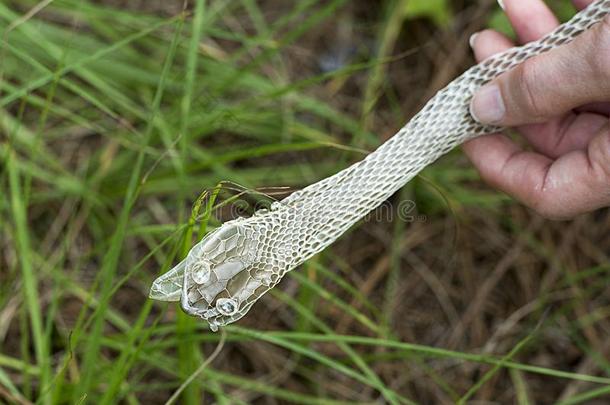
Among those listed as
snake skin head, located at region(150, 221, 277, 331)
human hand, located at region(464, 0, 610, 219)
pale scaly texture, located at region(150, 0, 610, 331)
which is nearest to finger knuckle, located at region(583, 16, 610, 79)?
human hand, located at region(464, 0, 610, 219)

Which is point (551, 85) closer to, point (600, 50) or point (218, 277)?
point (600, 50)

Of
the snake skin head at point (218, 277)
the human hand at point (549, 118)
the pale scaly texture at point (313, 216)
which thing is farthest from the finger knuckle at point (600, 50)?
the snake skin head at point (218, 277)

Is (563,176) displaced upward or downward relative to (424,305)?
upward

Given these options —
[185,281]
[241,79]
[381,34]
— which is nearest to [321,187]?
[185,281]

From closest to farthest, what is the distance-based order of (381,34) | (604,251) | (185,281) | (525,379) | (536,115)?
1. (185,281)
2. (536,115)
3. (525,379)
4. (604,251)
5. (381,34)

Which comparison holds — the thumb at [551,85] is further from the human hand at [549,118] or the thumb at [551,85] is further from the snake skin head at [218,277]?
the snake skin head at [218,277]

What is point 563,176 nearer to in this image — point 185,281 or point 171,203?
point 185,281

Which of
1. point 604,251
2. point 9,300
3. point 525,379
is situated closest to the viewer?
point 9,300
